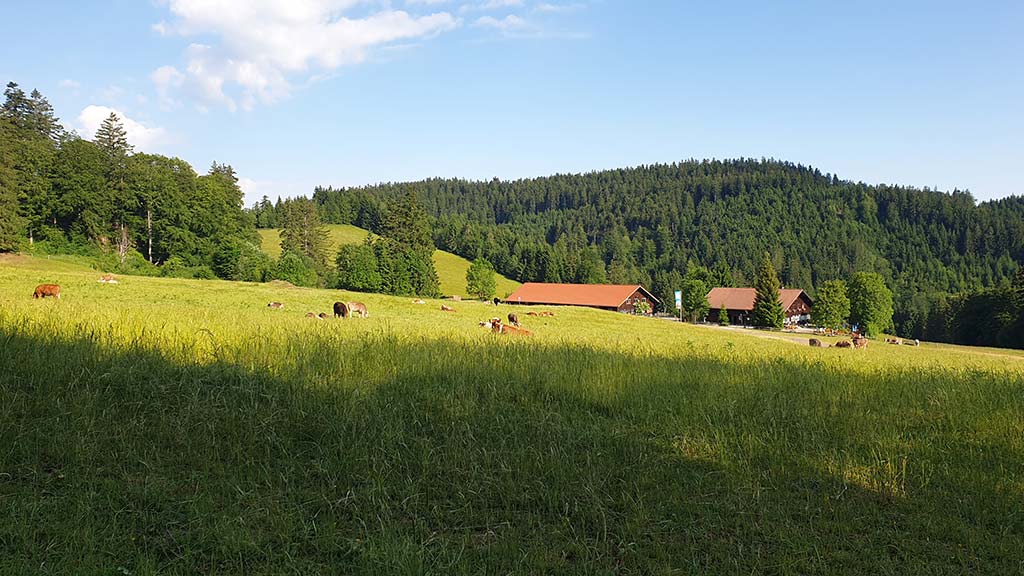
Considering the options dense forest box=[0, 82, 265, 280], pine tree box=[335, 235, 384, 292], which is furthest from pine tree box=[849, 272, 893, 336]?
dense forest box=[0, 82, 265, 280]

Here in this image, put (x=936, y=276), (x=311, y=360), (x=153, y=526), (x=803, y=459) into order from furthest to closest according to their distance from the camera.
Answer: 1. (x=936, y=276)
2. (x=311, y=360)
3. (x=803, y=459)
4. (x=153, y=526)

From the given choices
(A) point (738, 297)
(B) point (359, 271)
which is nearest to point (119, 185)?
(B) point (359, 271)

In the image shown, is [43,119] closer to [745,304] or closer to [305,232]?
[305,232]

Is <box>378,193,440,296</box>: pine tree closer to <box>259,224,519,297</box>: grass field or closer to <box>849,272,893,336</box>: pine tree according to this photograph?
<box>259,224,519,297</box>: grass field

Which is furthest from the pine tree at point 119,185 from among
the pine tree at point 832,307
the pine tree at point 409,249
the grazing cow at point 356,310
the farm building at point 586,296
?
the pine tree at point 832,307

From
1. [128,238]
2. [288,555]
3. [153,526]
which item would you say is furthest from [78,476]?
[128,238]

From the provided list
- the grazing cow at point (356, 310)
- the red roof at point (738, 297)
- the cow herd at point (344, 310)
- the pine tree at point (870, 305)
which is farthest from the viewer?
the red roof at point (738, 297)

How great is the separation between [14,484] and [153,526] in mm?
1360

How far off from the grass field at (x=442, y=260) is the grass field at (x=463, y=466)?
350 feet

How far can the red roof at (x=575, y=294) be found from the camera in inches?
4397

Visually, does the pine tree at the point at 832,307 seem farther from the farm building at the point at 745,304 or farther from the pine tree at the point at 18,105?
the pine tree at the point at 18,105

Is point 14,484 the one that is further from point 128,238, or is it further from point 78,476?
point 128,238

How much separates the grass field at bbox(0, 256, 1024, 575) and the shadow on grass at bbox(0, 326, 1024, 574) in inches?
1.0

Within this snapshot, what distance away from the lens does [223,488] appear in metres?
4.85
